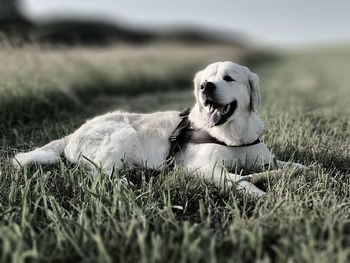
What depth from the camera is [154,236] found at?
2742 mm

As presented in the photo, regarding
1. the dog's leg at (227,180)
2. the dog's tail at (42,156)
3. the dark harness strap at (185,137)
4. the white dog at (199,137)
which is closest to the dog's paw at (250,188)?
the dog's leg at (227,180)

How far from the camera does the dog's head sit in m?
4.05

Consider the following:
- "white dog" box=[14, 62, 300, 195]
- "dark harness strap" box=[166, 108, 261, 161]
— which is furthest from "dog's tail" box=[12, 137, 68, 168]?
"dark harness strap" box=[166, 108, 261, 161]

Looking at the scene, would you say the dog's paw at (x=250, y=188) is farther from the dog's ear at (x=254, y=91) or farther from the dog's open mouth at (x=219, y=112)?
the dog's ear at (x=254, y=91)

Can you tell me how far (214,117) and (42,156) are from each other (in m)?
1.46

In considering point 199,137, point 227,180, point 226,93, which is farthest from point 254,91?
point 227,180

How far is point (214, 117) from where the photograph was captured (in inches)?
163

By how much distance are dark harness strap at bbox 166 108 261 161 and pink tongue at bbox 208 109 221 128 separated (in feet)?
0.30

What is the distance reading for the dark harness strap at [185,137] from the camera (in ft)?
13.7

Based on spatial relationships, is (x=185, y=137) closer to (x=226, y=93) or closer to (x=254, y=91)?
(x=226, y=93)

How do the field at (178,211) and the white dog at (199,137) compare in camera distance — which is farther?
the white dog at (199,137)

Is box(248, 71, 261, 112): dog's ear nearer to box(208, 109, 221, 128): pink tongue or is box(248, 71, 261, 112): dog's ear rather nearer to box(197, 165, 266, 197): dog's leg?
box(208, 109, 221, 128): pink tongue

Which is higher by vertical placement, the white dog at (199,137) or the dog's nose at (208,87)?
the dog's nose at (208,87)

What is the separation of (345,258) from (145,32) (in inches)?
1572
